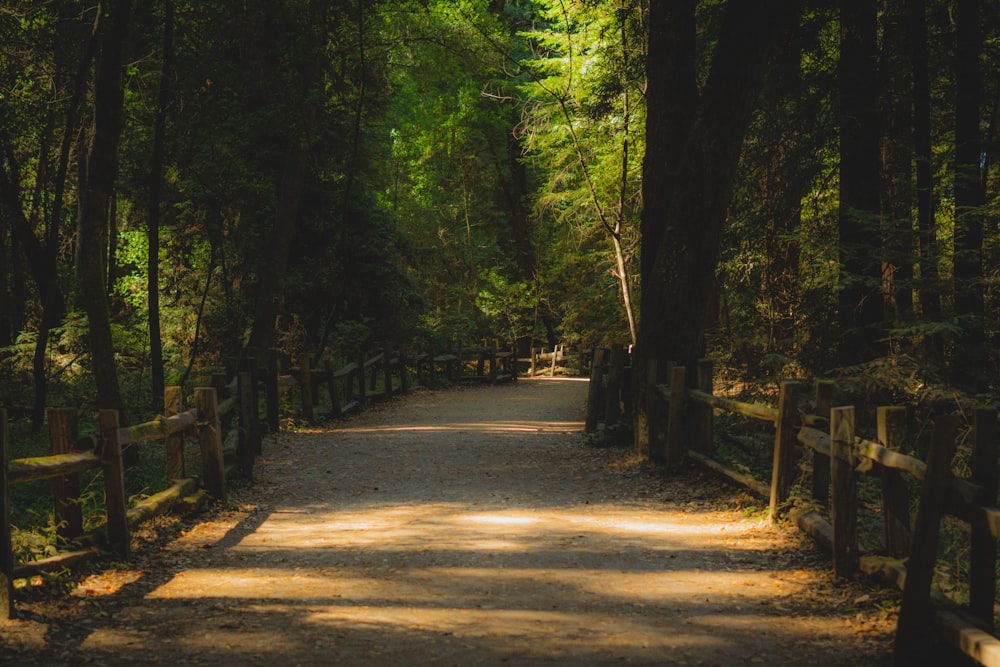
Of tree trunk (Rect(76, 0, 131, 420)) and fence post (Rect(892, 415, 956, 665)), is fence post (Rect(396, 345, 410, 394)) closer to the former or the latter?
tree trunk (Rect(76, 0, 131, 420))

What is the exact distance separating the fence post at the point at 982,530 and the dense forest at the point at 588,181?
517 centimetres

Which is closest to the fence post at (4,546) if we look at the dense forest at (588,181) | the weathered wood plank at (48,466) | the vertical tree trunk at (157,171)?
the weathered wood plank at (48,466)

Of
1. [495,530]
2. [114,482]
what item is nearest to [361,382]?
[495,530]

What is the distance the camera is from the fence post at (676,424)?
416 inches

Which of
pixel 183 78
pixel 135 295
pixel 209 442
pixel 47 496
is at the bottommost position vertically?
pixel 47 496

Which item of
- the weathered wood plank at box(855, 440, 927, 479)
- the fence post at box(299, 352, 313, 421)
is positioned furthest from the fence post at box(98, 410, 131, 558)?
the fence post at box(299, 352, 313, 421)

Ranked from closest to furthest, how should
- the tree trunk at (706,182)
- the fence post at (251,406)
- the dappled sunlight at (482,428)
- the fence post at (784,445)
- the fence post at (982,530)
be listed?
the fence post at (982,530) < the fence post at (784,445) < the tree trunk at (706,182) < the fence post at (251,406) < the dappled sunlight at (482,428)

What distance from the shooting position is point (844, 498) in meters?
6.06

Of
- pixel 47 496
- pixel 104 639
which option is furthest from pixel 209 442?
pixel 47 496

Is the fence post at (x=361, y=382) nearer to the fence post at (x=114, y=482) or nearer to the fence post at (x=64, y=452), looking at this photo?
the fence post at (x=114, y=482)

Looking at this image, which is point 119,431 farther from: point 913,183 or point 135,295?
point 135,295

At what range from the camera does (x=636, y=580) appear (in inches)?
253

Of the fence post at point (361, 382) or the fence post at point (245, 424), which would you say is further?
the fence post at point (361, 382)

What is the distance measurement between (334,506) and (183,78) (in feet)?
32.9
